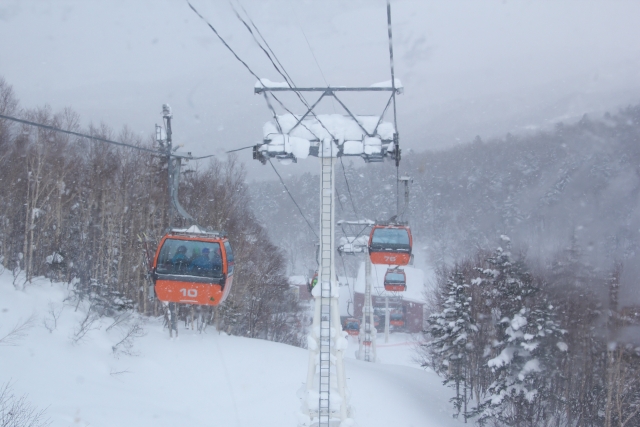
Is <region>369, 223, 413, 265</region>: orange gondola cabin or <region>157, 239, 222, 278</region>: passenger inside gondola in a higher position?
<region>369, 223, 413, 265</region>: orange gondola cabin

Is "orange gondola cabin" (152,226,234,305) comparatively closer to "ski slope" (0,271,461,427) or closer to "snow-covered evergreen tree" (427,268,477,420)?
"ski slope" (0,271,461,427)

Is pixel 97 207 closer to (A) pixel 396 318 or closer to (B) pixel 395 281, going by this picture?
(B) pixel 395 281

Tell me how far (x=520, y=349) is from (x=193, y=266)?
534 inches

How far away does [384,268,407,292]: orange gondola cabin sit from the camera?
26.3 metres

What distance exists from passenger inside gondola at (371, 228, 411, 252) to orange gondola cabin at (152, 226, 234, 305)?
18.9 feet

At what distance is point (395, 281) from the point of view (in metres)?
27.0

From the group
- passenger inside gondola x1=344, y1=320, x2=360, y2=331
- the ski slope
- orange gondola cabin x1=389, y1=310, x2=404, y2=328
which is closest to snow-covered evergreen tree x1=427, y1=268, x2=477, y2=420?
the ski slope

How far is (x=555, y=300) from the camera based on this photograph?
1545 centimetres

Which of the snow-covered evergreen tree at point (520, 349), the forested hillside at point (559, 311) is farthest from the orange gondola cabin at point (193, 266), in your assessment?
the snow-covered evergreen tree at point (520, 349)

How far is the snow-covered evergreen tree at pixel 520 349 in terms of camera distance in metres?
16.6

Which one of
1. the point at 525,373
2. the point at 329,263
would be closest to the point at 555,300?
the point at 525,373

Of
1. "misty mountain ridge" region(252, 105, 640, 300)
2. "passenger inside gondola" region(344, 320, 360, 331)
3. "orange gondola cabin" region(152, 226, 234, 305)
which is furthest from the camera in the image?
"passenger inside gondola" region(344, 320, 360, 331)

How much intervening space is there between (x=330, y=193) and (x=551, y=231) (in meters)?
12.9

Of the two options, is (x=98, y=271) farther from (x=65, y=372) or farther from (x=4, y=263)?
(x=65, y=372)
